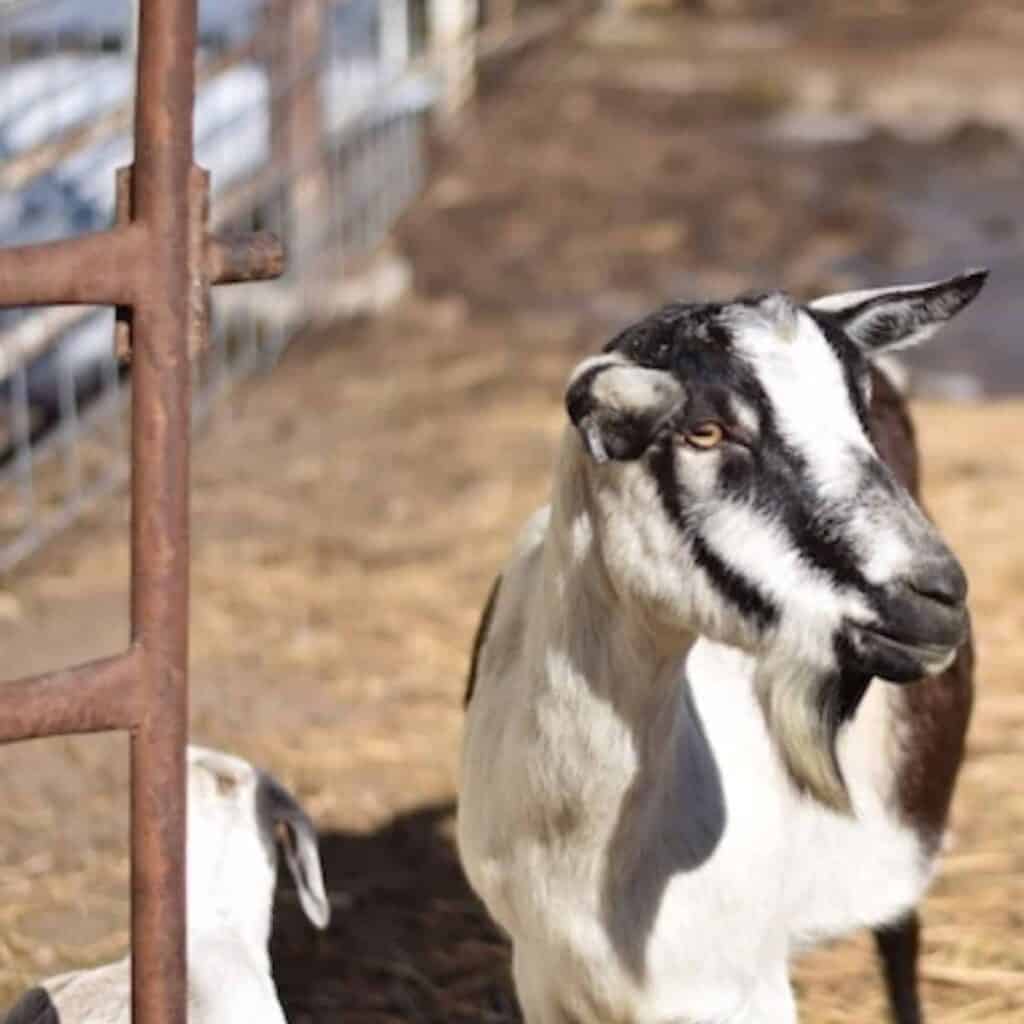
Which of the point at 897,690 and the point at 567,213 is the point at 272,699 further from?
the point at 567,213

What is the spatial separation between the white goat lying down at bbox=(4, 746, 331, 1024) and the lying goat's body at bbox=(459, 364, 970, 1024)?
0.35 metres

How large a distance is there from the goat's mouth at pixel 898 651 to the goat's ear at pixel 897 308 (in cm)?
Result: 47

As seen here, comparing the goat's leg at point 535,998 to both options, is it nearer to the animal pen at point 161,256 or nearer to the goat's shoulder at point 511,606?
the goat's shoulder at point 511,606

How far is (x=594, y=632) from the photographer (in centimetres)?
302

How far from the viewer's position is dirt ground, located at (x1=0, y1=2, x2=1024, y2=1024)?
14.2 ft

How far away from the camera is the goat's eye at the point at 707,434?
277 centimetres

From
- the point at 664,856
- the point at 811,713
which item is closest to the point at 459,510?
the point at 664,856

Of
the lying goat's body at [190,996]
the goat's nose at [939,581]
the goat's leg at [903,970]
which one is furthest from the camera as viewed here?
the goat's leg at [903,970]

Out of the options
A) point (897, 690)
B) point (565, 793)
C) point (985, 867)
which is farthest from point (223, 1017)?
point (985, 867)

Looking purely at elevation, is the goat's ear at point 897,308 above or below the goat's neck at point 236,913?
above

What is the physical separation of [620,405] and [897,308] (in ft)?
1.57

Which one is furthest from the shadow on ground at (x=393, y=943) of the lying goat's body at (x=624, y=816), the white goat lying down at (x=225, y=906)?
the lying goat's body at (x=624, y=816)

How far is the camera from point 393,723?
5.24 metres

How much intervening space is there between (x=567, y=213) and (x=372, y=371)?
2.30 metres
